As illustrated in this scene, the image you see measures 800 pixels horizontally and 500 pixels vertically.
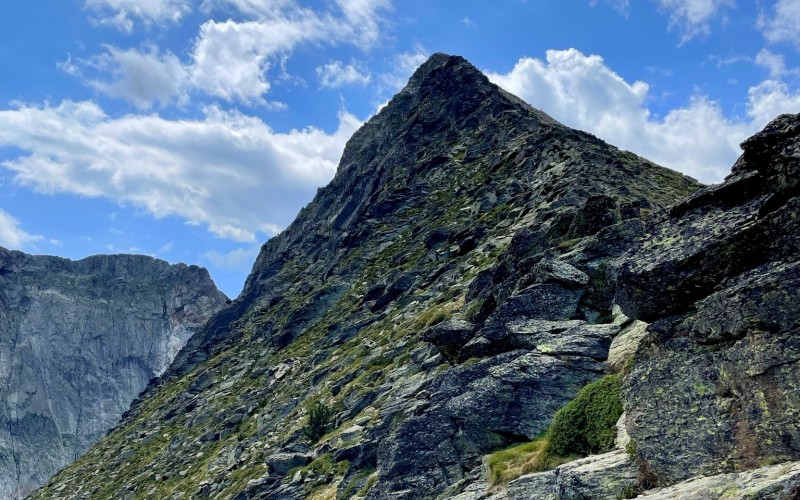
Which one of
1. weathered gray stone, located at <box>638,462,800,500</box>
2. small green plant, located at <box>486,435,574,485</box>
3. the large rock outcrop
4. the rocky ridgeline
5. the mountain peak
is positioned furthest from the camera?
the mountain peak

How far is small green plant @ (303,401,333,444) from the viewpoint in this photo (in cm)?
4681

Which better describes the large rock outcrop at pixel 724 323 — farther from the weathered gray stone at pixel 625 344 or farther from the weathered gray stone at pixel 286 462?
the weathered gray stone at pixel 286 462

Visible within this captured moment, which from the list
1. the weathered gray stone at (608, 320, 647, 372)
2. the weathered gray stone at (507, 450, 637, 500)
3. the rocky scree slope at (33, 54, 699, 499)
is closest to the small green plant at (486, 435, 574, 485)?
the weathered gray stone at (507, 450, 637, 500)

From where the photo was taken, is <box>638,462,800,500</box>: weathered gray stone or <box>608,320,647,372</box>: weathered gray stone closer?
<box>638,462,800,500</box>: weathered gray stone

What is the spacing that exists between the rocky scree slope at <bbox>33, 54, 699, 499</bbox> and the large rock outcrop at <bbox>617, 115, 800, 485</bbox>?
6.91 meters

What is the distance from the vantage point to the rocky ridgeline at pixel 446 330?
15789 mm

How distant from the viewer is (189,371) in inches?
4658

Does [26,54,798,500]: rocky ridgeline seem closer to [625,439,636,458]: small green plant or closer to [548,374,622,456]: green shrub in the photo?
[625,439,636,458]: small green plant

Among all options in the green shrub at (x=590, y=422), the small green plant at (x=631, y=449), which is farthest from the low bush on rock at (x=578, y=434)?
the small green plant at (x=631, y=449)

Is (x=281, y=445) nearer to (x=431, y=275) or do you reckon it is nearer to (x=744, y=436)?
(x=431, y=275)

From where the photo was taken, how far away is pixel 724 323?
13.8 metres

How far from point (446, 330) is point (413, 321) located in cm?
2258


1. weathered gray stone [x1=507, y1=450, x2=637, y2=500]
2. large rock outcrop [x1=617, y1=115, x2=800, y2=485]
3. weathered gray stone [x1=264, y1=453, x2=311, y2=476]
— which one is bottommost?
weathered gray stone [x1=264, y1=453, x2=311, y2=476]

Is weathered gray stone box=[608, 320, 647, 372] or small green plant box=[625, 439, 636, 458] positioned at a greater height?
weathered gray stone box=[608, 320, 647, 372]
